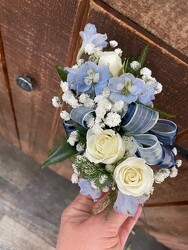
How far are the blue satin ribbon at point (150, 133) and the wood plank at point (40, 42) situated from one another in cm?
22

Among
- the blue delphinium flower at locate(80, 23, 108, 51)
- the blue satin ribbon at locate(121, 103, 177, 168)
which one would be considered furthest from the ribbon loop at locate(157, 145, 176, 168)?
the blue delphinium flower at locate(80, 23, 108, 51)

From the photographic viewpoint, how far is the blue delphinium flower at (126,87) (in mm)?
592

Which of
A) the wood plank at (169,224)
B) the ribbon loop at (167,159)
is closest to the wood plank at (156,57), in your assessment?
the ribbon loop at (167,159)

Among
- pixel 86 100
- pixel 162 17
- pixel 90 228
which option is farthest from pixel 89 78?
pixel 90 228

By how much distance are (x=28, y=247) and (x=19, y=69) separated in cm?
89

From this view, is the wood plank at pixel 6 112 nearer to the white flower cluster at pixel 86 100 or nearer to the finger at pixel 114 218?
the white flower cluster at pixel 86 100

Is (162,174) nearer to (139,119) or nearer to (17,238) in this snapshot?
(139,119)

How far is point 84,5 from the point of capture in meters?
0.67

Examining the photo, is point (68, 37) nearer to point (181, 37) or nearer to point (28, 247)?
point (181, 37)

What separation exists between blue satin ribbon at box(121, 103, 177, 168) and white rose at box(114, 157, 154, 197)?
3 centimetres

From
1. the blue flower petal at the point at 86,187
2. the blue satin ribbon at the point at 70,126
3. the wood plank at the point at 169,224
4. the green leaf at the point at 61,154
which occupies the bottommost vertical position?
the wood plank at the point at 169,224

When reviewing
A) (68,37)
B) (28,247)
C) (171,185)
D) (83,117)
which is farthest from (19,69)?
(28,247)

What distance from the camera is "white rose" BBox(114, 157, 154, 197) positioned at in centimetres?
63

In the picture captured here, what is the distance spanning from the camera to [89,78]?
2.00ft
